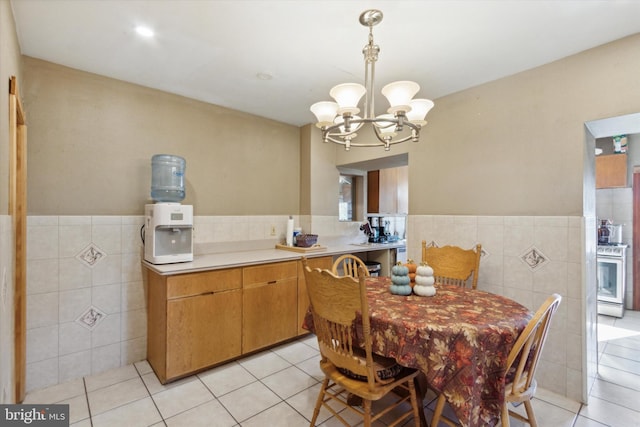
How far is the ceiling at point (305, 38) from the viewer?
1624 mm

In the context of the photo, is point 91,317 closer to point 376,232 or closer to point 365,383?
point 365,383

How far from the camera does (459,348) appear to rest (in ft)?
4.18

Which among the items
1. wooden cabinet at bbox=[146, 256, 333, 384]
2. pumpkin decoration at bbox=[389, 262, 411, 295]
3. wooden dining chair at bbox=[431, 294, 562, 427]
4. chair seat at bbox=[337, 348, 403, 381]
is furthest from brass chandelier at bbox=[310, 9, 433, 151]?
wooden cabinet at bbox=[146, 256, 333, 384]

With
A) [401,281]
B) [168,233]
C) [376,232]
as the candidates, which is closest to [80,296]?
[168,233]

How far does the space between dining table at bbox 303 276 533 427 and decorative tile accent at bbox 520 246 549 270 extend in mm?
888

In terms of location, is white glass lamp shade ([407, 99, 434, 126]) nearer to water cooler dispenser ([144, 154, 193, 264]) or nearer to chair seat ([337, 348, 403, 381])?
chair seat ([337, 348, 403, 381])

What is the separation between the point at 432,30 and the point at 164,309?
8.56ft

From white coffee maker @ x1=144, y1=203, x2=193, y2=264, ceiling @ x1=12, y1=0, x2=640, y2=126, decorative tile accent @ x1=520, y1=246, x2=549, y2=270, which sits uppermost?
ceiling @ x1=12, y1=0, x2=640, y2=126

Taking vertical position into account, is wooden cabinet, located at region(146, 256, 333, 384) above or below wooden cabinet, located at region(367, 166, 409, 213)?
below

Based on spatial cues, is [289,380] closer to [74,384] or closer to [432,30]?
[74,384]

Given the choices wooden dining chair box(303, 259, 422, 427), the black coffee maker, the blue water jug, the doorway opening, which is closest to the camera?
wooden dining chair box(303, 259, 422, 427)

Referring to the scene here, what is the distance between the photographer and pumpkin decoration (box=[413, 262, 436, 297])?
1.80 m

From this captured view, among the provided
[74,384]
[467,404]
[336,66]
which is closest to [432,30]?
[336,66]

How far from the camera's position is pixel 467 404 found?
48.1 inches
